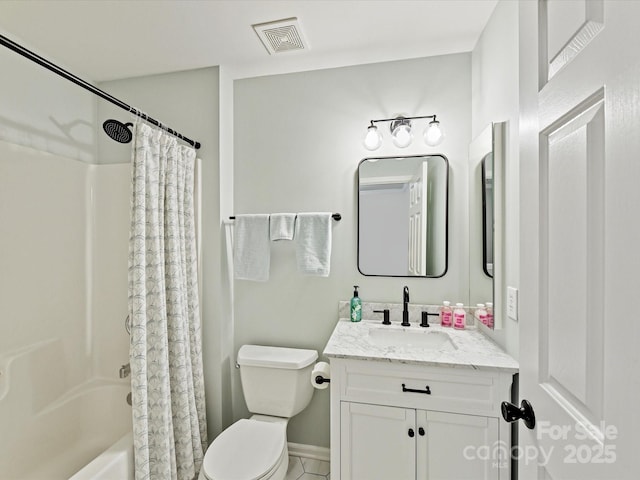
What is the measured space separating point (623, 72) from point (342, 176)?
1563mm

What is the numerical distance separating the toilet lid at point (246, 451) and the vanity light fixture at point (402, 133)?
1684 mm

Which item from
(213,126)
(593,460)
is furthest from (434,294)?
(213,126)

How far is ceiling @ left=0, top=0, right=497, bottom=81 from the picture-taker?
4.86ft

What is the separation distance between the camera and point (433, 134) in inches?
69.5

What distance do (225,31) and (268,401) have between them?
6.76ft

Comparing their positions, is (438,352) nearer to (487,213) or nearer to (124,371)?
(487,213)

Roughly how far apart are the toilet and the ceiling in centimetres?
179

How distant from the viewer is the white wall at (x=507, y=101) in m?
1.31

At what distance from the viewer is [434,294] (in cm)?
187

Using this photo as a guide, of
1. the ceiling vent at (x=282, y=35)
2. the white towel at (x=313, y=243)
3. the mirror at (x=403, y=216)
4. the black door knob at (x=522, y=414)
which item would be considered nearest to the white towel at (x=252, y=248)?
the white towel at (x=313, y=243)

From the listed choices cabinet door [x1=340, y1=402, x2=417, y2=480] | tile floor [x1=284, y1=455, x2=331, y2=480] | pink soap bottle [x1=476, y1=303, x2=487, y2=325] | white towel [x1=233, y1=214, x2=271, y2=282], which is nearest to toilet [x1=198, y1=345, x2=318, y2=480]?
tile floor [x1=284, y1=455, x2=331, y2=480]

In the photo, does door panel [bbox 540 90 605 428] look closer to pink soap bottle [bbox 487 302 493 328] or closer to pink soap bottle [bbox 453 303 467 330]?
pink soap bottle [bbox 487 302 493 328]

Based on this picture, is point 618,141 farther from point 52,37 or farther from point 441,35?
point 52,37

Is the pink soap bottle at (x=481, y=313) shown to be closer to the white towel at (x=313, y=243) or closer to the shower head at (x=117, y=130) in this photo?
the white towel at (x=313, y=243)
